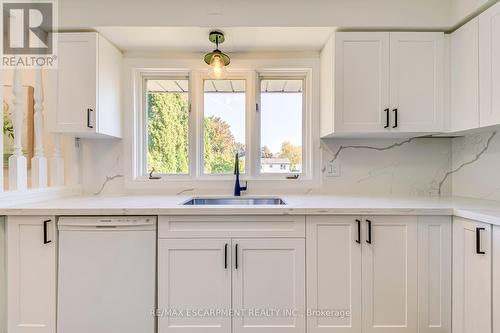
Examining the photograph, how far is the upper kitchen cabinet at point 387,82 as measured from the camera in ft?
6.16

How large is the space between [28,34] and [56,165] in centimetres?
94

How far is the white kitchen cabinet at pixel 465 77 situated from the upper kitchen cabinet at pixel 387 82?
8 centimetres

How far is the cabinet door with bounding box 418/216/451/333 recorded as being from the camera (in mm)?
1595

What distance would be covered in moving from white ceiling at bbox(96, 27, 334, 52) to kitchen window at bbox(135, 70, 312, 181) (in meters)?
0.23

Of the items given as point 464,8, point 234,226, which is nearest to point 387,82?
point 464,8

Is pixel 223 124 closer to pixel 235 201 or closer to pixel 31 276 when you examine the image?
pixel 235 201

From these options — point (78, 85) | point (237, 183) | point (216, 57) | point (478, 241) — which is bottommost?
point (478, 241)

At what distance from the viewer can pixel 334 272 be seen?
63.0 inches

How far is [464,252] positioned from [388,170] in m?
0.85

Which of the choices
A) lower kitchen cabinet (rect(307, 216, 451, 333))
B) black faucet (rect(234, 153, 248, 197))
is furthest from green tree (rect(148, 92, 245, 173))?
lower kitchen cabinet (rect(307, 216, 451, 333))

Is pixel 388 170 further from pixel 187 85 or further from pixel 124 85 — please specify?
pixel 124 85

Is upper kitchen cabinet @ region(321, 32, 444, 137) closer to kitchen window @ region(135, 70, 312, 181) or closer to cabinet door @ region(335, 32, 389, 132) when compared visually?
cabinet door @ region(335, 32, 389, 132)

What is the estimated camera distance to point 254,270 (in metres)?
1.59

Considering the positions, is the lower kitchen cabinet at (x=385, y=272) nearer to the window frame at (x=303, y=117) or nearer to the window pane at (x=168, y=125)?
the window frame at (x=303, y=117)
